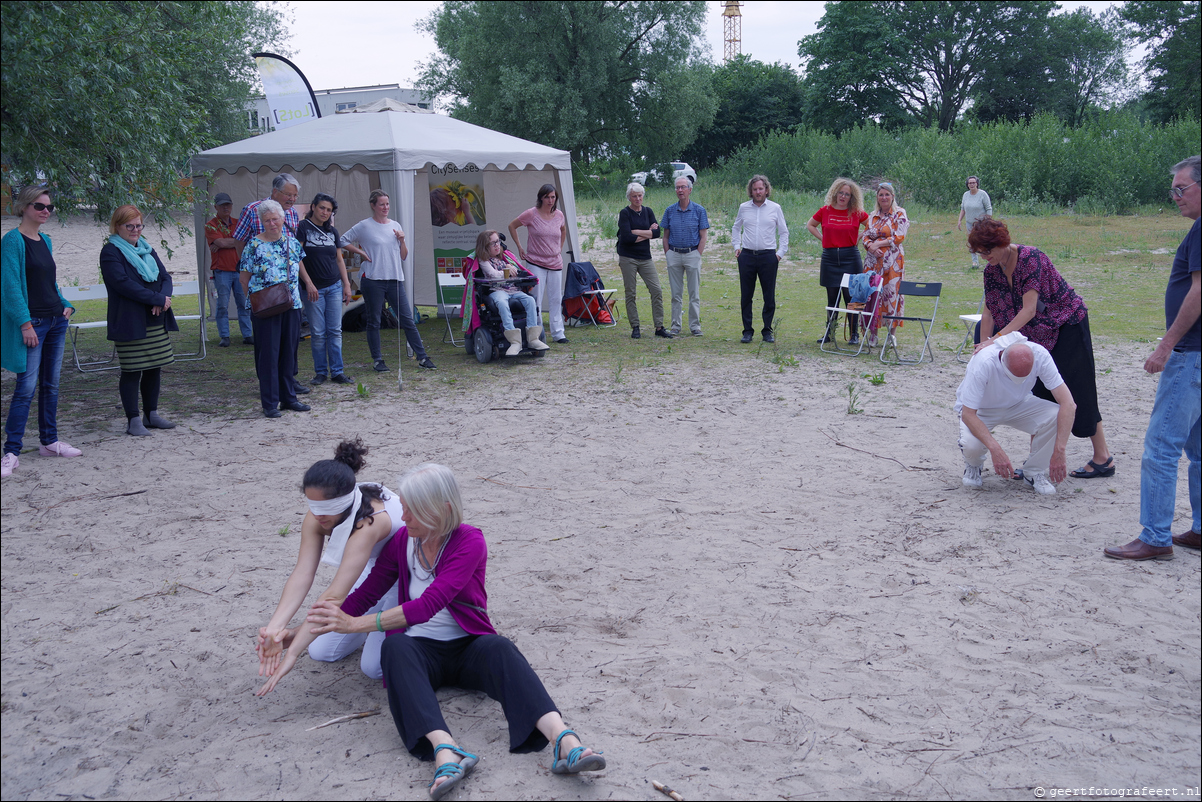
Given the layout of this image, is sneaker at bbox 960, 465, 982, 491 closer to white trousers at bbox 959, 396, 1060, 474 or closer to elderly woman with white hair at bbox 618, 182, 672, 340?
white trousers at bbox 959, 396, 1060, 474

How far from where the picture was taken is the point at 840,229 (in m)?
9.75

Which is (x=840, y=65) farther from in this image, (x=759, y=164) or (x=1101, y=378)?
(x=1101, y=378)

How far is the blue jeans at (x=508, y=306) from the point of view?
378 inches

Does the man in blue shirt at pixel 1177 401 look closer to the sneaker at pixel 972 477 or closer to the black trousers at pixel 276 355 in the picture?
the sneaker at pixel 972 477

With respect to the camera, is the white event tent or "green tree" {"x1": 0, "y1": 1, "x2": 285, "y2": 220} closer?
"green tree" {"x1": 0, "y1": 1, "x2": 285, "y2": 220}

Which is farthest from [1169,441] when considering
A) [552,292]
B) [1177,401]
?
[552,292]

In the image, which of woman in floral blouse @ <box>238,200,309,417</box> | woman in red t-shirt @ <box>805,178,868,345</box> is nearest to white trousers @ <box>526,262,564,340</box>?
woman in red t-shirt @ <box>805,178,868,345</box>

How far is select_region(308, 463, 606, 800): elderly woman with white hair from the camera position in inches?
114

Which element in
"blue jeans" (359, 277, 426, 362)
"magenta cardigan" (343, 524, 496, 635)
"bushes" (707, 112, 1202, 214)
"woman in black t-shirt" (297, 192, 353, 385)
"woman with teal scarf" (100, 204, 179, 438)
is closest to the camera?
"magenta cardigan" (343, 524, 496, 635)

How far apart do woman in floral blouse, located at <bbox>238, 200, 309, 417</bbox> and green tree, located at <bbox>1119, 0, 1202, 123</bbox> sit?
49.8 feet

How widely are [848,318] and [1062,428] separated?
561 cm

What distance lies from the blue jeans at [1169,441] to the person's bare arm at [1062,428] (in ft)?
1.75

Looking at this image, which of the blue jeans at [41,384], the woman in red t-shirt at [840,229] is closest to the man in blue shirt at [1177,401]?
the woman in red t-shirt at [840,229]

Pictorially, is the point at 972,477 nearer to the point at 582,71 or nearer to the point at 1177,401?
the point at 1177,401
